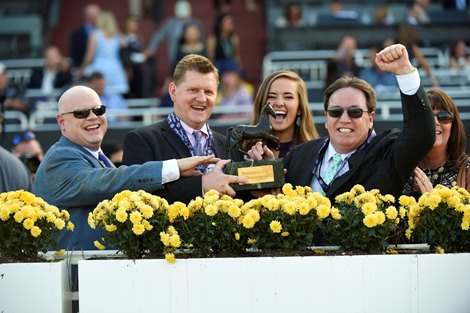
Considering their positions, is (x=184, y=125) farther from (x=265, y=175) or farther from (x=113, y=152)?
(x=113, y=152)

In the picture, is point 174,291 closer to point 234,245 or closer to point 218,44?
point 234,245

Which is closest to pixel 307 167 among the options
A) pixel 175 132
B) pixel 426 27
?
pixel 175 132

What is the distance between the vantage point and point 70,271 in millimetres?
6105

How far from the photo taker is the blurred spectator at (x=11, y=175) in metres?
8.84

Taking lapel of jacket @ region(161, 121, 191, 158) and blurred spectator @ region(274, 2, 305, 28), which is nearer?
lapel of jacket @ region(161, 121, 191, 158)

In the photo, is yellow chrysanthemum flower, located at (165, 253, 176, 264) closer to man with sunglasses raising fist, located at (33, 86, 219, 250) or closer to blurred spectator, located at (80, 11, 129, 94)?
man with sunglasses raising fist, located at (33, 86, 219, 250)

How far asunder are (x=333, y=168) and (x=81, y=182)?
147cm

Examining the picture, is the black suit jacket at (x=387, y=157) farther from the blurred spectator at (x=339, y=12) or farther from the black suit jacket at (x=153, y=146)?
the blurred spectator at (x=339, y=12)

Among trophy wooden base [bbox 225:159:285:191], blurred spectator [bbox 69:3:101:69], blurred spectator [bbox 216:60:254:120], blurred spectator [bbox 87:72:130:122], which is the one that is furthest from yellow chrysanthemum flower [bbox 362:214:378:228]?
blurred spectator [bbox 69:3:101:69]

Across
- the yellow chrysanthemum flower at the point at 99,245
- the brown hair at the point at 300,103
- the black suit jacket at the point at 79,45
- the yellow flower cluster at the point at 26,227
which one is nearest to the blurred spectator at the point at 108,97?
the black suit jacket at the point at 79,45

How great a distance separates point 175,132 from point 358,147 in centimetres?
118

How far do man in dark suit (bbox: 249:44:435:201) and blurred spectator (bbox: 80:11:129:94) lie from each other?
9.73 meters

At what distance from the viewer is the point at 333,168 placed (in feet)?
22.8

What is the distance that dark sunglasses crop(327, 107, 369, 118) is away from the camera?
6801 mm
